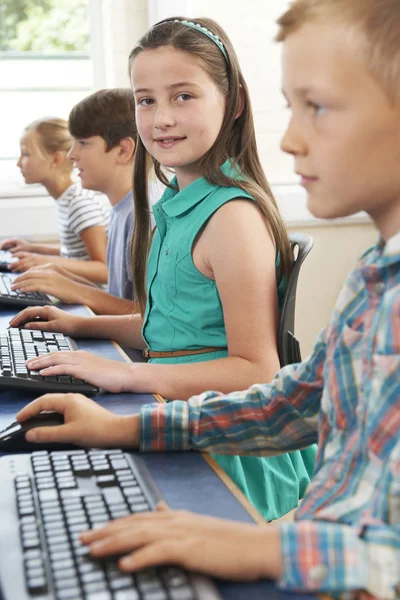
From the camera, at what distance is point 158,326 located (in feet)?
4.36

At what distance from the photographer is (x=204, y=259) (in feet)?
4.06

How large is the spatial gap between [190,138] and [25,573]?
2.96 ft

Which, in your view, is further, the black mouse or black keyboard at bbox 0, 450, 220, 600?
the black mouse

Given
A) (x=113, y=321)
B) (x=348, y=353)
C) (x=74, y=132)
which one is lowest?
(x=113, y=321)

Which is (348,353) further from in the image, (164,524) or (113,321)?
(113,321)

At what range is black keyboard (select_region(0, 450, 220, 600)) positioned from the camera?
0.53 meters

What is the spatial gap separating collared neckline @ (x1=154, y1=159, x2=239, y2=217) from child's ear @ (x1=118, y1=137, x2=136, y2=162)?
829 millimetres

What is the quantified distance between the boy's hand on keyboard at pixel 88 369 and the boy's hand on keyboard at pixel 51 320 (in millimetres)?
297

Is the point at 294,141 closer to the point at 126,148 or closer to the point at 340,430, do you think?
the point at 340,430

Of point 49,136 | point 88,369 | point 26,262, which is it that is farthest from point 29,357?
point 49,136

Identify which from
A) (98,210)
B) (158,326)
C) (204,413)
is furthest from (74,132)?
(204,413)

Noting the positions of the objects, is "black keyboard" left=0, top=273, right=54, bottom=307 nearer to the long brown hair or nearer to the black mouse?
the long brown hair

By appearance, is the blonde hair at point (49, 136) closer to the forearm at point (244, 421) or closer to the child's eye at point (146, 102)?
the child's eye at point (146, 102)

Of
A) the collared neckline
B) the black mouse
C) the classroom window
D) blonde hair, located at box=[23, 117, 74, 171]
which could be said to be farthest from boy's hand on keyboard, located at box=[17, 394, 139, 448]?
the classroom window
